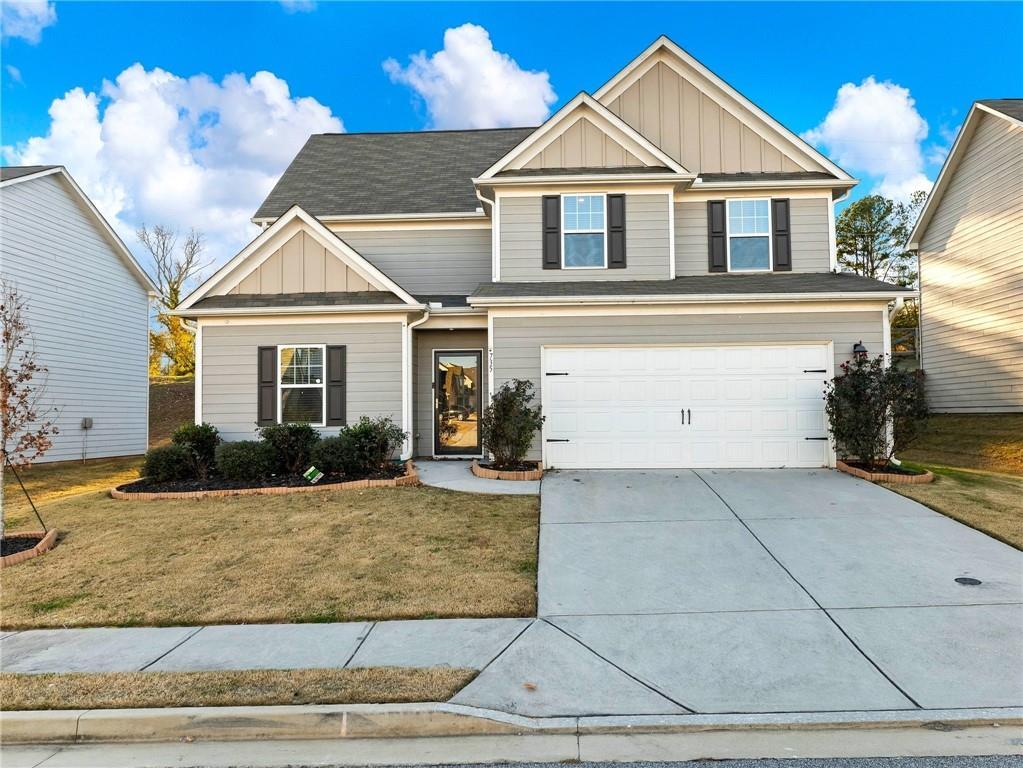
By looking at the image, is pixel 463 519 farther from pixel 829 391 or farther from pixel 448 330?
pixel 829 391

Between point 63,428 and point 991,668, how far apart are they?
715 inches

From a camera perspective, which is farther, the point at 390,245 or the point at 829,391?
the point at 390,245

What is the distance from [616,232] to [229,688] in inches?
399

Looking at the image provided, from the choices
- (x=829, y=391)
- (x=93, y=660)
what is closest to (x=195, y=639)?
(x=93, y=660)

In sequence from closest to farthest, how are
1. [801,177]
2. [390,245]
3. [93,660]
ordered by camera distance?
1. [93,660]
2. [801,177]
3. [390,245]

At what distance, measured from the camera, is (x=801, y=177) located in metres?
12.2

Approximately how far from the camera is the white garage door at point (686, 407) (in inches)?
415

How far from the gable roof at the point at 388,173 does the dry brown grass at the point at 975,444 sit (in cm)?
1187

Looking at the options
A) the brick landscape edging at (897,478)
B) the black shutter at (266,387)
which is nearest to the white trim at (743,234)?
the brick landscape edging at (897,478)

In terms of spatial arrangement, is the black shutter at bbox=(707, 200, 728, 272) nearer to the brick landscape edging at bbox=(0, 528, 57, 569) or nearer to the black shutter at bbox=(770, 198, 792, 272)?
the black shutter at bbox=(770, 198, 792, 272)

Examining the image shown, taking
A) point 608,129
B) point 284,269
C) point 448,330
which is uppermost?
point 608,129

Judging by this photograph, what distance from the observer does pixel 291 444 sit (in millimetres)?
10438

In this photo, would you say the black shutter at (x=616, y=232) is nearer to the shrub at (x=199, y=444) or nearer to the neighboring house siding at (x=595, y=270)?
the neighboring house siding at (x=595, y=270)

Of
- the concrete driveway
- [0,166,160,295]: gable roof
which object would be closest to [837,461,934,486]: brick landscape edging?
the concrete driveway
